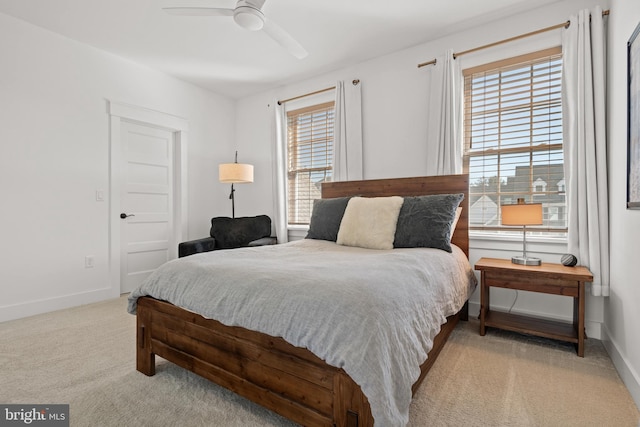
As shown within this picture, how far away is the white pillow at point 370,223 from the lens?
2.45m

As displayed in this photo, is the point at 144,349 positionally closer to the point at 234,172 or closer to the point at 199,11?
the point at 199,11

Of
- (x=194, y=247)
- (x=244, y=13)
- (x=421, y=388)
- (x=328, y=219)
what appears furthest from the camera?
(x=194, y=247)

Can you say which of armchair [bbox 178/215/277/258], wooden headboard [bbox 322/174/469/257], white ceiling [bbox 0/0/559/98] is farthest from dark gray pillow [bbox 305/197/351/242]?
white ceiling [bbox 0/0/559/98]

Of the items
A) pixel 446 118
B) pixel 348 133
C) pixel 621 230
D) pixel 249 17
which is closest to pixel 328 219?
pixel 348 133

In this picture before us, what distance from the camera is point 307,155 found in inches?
165

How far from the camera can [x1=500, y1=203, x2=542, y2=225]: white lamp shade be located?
2.26 meters

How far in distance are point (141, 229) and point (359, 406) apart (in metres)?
3.58

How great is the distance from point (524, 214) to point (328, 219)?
1543 millimetres

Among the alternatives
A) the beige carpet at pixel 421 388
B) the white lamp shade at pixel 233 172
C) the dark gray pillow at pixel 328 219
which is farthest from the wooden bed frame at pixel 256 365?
the white lamp shade at pixel 233 172

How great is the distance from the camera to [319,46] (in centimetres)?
326

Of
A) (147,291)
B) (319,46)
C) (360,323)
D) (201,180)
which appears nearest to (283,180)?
(201,180)

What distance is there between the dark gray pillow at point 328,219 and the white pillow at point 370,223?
129 millimetres

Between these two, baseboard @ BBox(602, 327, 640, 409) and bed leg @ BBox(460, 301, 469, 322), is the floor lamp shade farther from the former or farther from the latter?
baseboard @ BBox(602, 327, 640, 409)

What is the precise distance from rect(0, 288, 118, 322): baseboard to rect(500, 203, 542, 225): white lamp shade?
397cm
